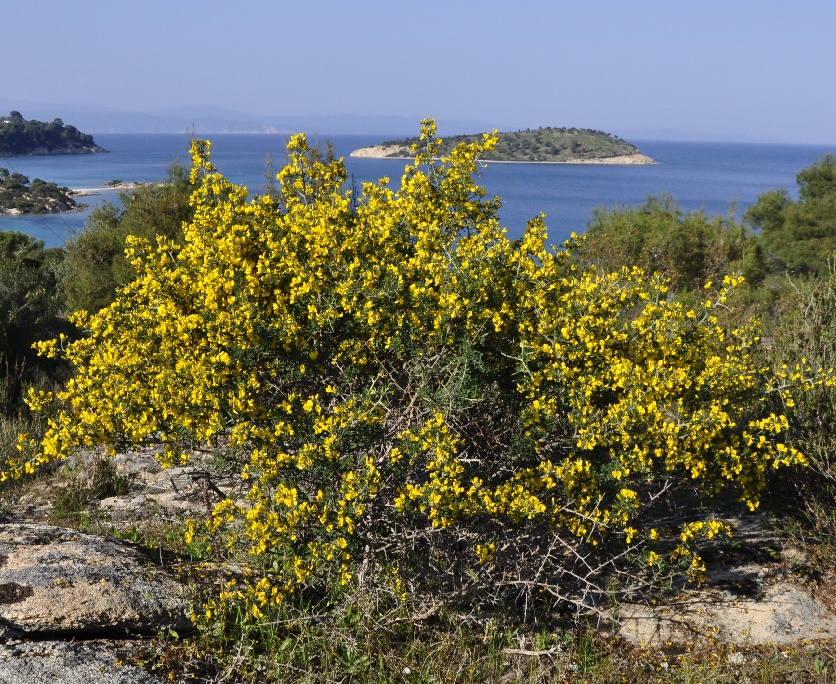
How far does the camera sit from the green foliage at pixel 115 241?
46.3ft

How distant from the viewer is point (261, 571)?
468 centimetres

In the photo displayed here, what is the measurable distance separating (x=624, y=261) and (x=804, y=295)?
1026 centimetres

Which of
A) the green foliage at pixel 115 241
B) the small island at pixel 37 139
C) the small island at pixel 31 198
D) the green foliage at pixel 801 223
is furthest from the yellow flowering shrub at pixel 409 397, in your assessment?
the small island at pixel 37 139

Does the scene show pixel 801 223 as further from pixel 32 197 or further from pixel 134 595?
pixel 32 197

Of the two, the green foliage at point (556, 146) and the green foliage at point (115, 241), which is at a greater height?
the green foliage at point (556, 146)

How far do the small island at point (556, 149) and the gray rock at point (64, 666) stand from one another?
429ft

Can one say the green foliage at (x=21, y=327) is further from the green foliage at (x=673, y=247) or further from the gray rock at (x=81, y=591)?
the green foliage at (x=673, y=247)

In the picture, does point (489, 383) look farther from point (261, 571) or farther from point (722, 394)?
point (261, 571)

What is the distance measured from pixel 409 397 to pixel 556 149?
5746 inches

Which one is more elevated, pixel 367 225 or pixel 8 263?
pixel 367 225

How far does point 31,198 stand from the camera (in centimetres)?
5181

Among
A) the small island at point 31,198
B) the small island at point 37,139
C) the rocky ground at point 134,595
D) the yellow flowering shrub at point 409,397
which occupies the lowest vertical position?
the rocky ground at point 134,595

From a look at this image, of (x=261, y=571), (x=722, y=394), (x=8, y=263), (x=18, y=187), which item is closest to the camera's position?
(x=261, y=571)

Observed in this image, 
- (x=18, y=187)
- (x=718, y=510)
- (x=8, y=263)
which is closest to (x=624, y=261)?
(x=718, y=510)
